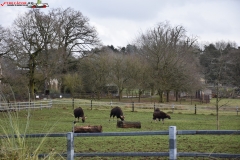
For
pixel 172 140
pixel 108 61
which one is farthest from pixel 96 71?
pixel 172 140

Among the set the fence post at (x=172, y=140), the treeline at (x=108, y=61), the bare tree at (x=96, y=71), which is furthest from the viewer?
the bare tree at (x=96, y=71)

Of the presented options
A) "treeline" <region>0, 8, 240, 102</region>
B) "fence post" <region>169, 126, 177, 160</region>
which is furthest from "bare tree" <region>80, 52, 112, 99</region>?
"fence post" <region>169, 126, 177, 160</region>

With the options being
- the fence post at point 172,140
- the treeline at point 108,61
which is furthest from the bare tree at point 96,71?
the fence post at point 172,140

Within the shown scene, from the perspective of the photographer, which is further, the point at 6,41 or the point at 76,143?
the point at 6,41

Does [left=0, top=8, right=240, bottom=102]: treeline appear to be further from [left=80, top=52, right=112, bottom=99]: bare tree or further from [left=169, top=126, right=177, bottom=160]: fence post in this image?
[left=169, top=126, right=177, bottom=160]: fence post

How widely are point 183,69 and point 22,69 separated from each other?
24.8 metres

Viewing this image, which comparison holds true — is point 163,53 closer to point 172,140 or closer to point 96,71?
point 96,71

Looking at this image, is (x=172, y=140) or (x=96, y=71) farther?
(x=96, y=71)

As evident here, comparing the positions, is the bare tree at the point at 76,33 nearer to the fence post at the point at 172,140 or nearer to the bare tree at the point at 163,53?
the bare tree at the point at 163,53

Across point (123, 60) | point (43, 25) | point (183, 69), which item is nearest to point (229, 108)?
point (183, 69)

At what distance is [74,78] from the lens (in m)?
56.1

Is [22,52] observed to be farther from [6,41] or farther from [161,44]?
[161,44]

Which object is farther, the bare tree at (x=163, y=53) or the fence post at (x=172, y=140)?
the bare tree at (x=163, y=53)

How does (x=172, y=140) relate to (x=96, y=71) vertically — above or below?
below
